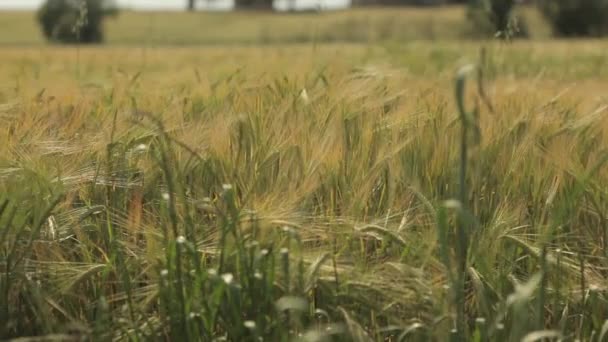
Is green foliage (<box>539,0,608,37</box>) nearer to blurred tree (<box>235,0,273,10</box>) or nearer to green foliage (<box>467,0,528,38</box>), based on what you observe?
blurred tree (<box>235,0,273,10</box>)

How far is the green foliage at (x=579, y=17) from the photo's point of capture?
110 feet

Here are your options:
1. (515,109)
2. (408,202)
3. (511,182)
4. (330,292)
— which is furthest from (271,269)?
(515,109)

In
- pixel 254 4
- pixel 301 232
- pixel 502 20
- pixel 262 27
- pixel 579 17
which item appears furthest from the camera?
pixel 254 4

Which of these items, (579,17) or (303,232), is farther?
(579,17)

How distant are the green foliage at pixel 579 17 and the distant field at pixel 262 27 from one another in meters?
0.92

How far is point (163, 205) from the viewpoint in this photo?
1.25 m

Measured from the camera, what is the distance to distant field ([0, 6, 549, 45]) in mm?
31375

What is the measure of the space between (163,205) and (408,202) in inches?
16.3

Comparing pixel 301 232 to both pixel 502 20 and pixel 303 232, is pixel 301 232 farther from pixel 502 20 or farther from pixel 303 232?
pixel 502 20

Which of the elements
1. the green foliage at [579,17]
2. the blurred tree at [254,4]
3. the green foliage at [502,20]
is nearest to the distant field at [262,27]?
the green foliage at [579,17]

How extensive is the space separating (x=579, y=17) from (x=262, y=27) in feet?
47.5

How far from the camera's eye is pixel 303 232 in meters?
1.21

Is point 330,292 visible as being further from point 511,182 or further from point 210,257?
point 511,182

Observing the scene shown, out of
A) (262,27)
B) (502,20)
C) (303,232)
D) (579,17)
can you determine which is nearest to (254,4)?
(262,27)
